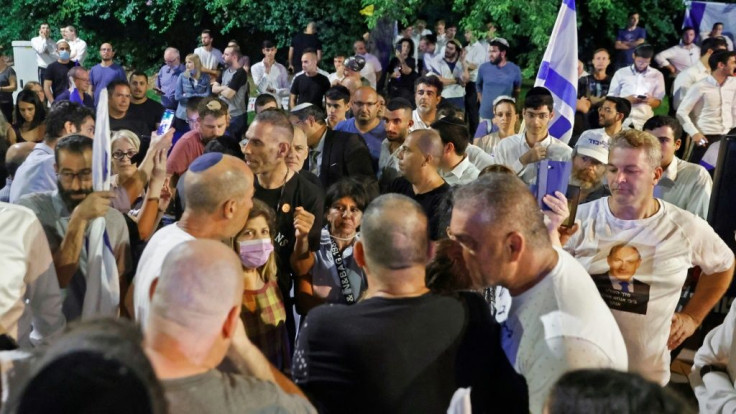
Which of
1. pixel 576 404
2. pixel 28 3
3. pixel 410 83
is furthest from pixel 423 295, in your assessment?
pixel 28 3

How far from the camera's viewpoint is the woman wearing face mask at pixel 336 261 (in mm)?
4648

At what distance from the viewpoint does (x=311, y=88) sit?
1180cm

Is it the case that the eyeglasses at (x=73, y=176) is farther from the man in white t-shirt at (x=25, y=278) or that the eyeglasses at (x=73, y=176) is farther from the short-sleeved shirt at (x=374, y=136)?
the short-sleeved shirt at (x=374, y=136)

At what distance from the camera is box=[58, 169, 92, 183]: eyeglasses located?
161 inches

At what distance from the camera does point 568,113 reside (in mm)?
5387

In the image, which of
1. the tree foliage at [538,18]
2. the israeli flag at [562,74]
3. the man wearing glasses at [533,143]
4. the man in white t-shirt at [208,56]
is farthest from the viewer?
the tree foliage at [538,18]

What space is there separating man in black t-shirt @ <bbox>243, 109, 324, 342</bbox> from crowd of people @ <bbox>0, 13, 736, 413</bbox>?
0.01 m

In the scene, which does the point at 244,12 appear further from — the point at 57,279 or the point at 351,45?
the point at 57,279

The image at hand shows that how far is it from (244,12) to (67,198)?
54.7 ft

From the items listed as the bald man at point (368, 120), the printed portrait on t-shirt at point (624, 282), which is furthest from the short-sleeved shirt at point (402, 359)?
the bald man at point (368, 120)

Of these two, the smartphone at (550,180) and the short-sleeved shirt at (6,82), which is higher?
the smartphone at (550,180)

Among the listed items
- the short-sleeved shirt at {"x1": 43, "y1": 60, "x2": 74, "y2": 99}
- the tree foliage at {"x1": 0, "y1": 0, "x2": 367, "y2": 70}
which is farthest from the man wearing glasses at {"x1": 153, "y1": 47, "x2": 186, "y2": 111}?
the tree foliage at {"x1": 0, "y1": 0, "x2": 367, "y2": 70}

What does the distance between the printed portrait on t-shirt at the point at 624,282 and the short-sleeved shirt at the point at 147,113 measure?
5.94 m

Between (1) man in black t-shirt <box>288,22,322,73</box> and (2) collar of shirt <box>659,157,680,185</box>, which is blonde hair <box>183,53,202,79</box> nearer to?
(1) man in black t-shirt <box>288,22,322,73</box>
